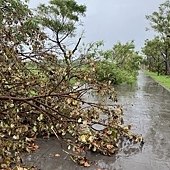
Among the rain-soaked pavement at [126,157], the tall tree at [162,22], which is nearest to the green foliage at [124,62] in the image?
the tall tree at [162,22]

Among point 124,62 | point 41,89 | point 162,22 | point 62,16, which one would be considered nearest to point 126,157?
point 41,89

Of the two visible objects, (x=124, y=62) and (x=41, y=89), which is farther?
(x=124, y=62)

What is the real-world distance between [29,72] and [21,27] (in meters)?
0.73

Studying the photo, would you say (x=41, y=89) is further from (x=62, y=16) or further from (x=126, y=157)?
(x=62, y=16)

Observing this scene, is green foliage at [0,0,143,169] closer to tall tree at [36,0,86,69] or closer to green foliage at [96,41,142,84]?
green foliage at [96,41,142,84]

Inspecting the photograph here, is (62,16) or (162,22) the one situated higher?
(162,22)

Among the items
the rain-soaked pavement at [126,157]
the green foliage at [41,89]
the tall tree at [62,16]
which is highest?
the tall tree at [62,16]

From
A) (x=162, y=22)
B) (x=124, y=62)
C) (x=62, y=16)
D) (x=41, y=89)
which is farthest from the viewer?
(x=162, y=22)

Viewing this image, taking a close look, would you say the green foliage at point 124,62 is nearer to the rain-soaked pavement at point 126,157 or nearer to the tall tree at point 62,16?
the tall tree at point 62,16

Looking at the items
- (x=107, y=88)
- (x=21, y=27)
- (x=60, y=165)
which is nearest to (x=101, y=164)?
(x=60, y=165)

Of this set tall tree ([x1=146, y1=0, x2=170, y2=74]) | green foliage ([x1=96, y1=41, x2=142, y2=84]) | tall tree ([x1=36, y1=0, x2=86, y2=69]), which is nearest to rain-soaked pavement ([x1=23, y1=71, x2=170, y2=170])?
green foliage ([x1=96, y1=41, x2=142, y2=84])

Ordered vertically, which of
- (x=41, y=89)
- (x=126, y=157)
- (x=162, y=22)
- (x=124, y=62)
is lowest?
(x=126, y=157)

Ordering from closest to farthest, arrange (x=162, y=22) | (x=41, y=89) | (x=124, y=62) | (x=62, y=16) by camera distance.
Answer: (x=41, y=89)
(x=62, y=16)
(x=124, y=62)
(x=162, y=22)

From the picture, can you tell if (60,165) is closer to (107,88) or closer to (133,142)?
(107,88)
